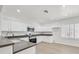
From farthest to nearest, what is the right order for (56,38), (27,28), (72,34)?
(56,38) → (27,28) → (72,34)

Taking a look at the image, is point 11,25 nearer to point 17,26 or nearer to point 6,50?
point 17,26

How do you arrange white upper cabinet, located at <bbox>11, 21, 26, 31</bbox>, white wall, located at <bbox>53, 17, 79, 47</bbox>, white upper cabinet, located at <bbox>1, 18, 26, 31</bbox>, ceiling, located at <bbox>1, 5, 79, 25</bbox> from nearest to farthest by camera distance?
ceiling, located at <bbox>1, 5, 79, 25</bbox>
white upper cabinet, located at <bbox>1, 18, 26, 31</bbox>
white upper cabinet, located at <bbox>11, 21, 26, 31</bbox>
white wall, located at <bbox>53, 17, 79, 47</bbox>

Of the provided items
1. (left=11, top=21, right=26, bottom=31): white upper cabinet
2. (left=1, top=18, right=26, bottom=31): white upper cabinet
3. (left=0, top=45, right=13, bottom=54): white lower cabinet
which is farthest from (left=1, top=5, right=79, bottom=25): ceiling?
(left=0, top=45, right=13, bottom=54): white lower cabinet

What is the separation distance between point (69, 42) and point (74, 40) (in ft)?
1.47

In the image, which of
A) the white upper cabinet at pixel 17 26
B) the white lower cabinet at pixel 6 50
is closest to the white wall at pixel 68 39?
the white upper cabinet at pixel 17 26

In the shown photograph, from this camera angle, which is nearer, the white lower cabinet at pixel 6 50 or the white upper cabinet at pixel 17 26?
the white lower cabinet at pixel 6 50

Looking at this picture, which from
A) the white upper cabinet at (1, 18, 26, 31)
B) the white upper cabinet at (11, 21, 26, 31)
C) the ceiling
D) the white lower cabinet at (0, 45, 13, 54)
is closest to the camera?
the white lower cabinet at (0, 45, 13, 54)

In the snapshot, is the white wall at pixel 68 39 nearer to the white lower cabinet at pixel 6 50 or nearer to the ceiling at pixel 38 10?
the ceiling at pixel 38 10

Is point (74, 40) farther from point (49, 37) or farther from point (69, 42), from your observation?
point (49, 37)

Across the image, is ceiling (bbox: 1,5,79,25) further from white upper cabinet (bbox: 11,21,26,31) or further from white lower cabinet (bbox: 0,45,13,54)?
white lower cabinet (bbox: 0,45,13,54)

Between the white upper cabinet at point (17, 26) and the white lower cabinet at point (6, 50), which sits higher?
the white upper cabinet at point (17, 26)

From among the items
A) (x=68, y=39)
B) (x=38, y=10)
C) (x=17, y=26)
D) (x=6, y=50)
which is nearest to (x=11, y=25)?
(x=17, y=26)
